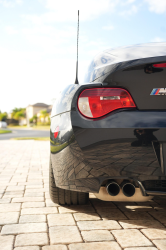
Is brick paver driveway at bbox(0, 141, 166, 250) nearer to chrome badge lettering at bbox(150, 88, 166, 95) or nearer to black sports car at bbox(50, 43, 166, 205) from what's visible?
black sports car at bbox(50, 43, 166, 205)

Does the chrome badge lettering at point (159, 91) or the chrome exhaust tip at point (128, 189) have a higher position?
the chrome badge lettering at point (159, 91)

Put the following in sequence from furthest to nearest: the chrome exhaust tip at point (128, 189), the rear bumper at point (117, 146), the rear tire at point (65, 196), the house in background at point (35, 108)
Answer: the house in background at point (35, 108) → the rear tire at point (65, 196) → the chrome exhaust tip at point (128, 189) → the rear bumper at point (117, 146)

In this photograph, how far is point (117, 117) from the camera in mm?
2152

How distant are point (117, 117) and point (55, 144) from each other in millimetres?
745

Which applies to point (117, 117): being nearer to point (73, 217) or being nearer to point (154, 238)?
point (154, 238)

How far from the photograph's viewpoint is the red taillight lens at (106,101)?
219cm

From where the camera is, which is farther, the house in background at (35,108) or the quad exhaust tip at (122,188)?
the house in background at (35,108)

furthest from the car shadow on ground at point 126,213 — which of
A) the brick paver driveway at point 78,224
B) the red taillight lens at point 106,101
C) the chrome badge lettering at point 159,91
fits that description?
the chrome badge lettering at point 159,91

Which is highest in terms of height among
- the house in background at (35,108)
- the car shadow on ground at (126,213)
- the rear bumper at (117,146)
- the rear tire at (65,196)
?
the house in background at (35,108)

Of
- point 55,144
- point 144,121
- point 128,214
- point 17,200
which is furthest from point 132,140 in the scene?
point 17,200

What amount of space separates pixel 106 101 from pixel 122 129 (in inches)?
10.1

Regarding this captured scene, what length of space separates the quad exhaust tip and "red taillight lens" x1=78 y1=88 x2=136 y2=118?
59 cm

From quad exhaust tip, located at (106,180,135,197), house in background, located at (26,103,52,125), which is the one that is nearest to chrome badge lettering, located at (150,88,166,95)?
quad exhaust tip, located at (106,180,135,197)

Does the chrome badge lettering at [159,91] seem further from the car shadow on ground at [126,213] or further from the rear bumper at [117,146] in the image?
the car shadow on ground at [126,213]
